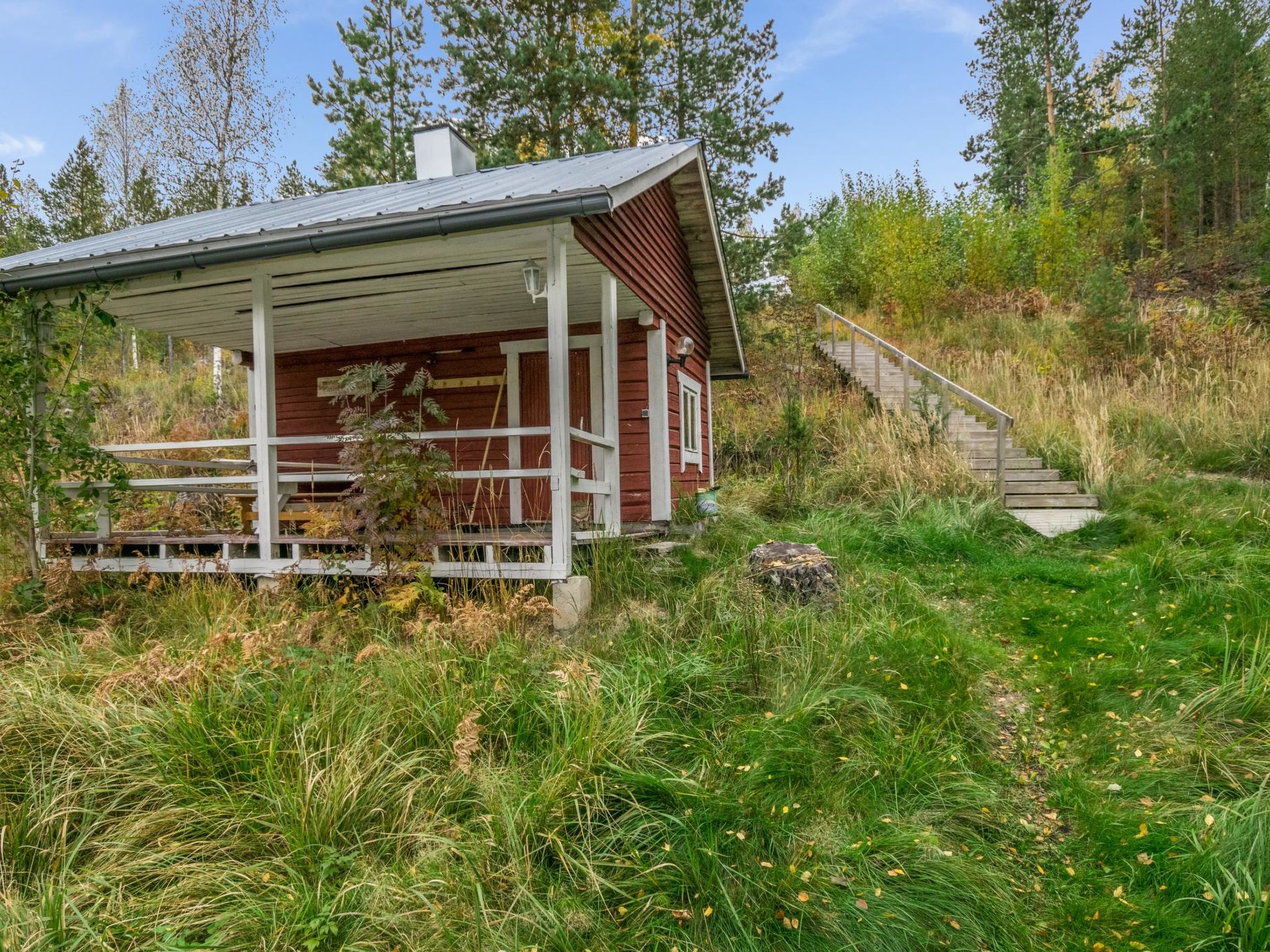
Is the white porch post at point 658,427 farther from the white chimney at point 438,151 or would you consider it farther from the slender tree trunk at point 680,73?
the slender tree trunk at point 680,73

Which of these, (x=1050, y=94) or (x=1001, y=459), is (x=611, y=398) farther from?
(x=1050, y=94)

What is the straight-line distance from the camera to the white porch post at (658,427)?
7.49 meters

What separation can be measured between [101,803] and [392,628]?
61.6 inches

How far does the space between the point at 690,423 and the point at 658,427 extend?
197 centimetres

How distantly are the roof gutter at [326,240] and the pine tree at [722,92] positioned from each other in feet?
37.4

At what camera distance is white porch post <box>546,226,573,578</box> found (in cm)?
459

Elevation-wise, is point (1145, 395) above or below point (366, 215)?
below

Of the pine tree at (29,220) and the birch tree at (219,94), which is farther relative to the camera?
the pine tree at (29,220)

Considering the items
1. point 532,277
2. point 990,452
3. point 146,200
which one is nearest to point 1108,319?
point 990,452

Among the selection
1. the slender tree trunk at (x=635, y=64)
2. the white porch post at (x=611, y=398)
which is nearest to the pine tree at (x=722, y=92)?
the slender tree trunk at (x=635, y=64)

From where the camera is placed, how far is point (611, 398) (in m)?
5.54

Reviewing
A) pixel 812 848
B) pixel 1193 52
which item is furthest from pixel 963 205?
pixel 812 848

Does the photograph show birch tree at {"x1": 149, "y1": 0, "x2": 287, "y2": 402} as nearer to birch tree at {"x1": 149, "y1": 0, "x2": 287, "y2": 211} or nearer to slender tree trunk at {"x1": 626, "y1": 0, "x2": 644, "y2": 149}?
birch tree at {"x1": 149, "y1": 0, "x2": 287, "y2": 211}

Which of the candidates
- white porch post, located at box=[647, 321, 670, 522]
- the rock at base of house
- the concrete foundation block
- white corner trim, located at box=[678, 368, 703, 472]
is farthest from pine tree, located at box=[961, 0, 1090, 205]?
the concrete foundation block
